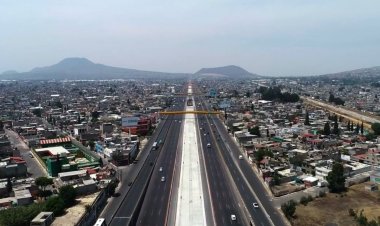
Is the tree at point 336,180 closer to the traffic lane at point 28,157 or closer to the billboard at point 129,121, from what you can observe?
the traffic lane at point 28,157

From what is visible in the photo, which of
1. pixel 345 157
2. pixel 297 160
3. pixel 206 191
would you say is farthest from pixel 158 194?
pixel 345 157

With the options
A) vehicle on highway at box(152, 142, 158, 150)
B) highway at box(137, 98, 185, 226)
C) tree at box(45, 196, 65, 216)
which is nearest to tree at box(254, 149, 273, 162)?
highway at box(137, 98, 185, 226)

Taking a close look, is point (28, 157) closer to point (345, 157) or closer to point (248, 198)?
point (248, 198)

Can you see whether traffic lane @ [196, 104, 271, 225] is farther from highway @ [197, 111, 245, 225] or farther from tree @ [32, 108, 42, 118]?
tree @ [32, 108, 42, 118]

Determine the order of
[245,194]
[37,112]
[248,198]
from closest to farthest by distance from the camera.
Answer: [248,198] < [245,194] < [37,112]

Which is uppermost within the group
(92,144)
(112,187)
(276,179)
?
(276,179)

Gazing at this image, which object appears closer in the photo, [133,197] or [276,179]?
[133,197]
